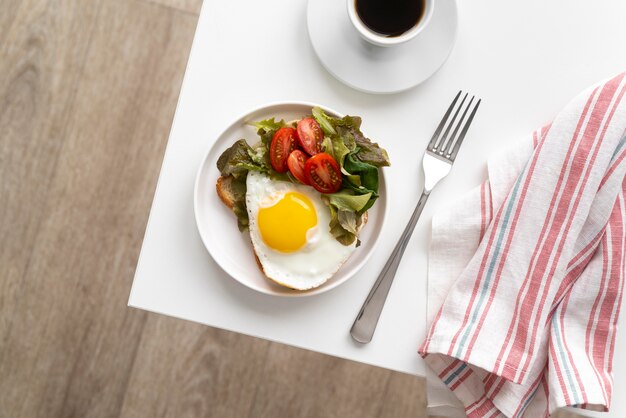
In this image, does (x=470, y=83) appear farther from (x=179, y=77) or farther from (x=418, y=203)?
(x=179, y=77)

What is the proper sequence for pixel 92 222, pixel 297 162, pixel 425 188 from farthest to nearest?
pixel 92 222, pixel 425 188, pixel 297 162

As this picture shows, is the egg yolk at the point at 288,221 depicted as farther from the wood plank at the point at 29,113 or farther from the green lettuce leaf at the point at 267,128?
the wood plank at the point at 29,113

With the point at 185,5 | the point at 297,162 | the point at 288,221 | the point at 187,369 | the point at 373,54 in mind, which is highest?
the point at 185,5

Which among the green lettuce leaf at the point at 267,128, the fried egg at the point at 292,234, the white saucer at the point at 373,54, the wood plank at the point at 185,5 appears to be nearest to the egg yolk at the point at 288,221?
the fried egg at the point at 292,234

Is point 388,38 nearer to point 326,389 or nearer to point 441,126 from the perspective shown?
point 441,126

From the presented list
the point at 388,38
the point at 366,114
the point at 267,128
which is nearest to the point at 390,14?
the point at 388,38

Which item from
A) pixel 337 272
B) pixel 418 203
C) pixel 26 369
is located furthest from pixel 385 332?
pixel 26 369
